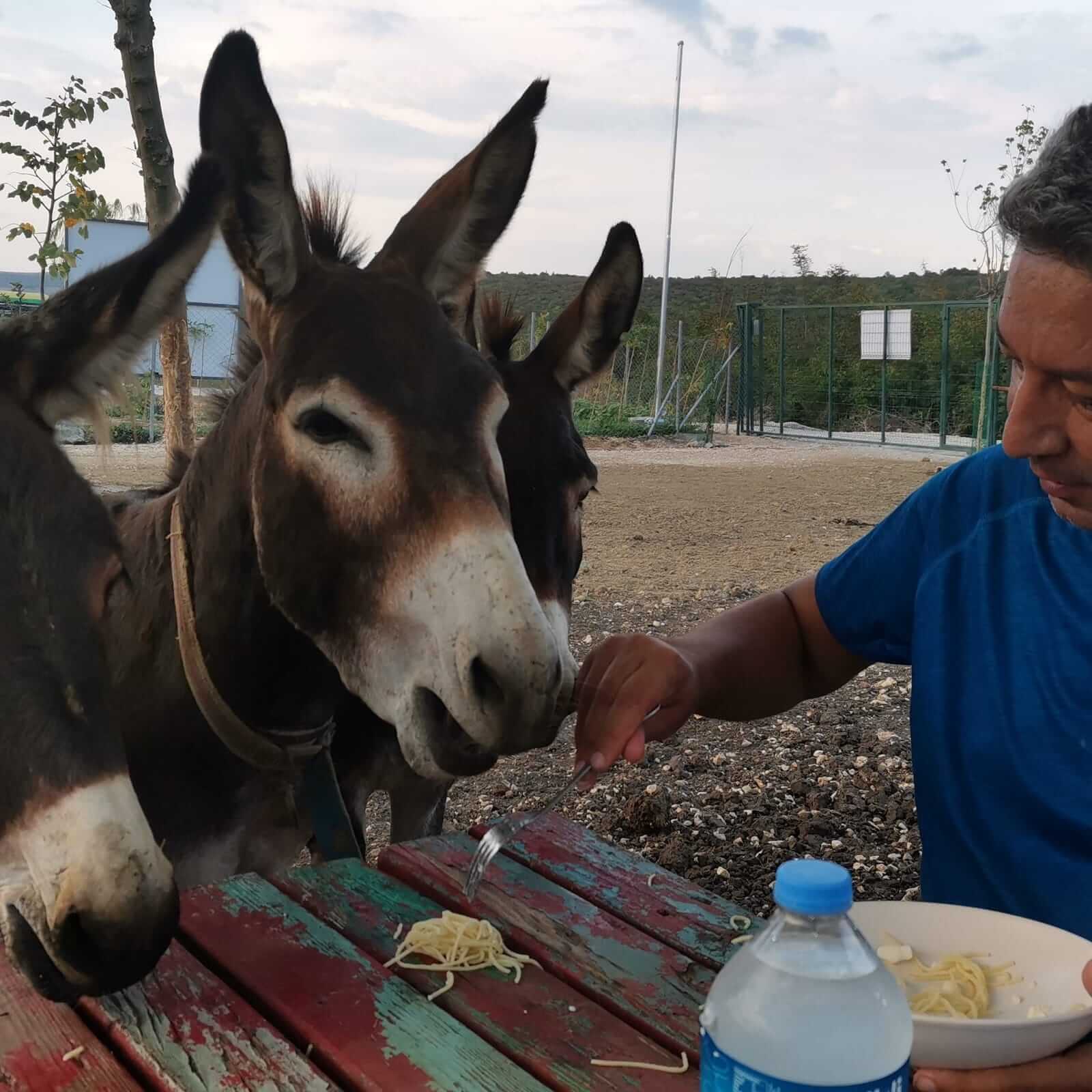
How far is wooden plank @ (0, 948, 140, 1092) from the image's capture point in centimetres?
138

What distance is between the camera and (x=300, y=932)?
1758mm

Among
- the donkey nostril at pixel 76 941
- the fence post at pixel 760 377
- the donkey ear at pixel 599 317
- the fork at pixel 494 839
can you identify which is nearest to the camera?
the donkey nostril at pixel 76 941

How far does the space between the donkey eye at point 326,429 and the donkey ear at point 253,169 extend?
38 cm

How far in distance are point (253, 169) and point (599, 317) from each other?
4.28ft

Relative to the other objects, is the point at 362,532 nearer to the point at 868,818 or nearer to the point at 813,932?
the point at 813,932

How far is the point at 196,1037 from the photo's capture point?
1.47 m

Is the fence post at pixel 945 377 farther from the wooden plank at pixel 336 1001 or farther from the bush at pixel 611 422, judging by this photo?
the wooden plank at pixel 336 1001

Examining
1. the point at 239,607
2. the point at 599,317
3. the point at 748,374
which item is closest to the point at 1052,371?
the point at 239,607

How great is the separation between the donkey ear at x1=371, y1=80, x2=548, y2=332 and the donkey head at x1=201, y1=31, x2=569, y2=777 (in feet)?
0.64

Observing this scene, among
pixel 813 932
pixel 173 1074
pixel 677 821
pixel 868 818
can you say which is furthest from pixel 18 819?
pixel 868 818

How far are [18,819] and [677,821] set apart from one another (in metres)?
2.84

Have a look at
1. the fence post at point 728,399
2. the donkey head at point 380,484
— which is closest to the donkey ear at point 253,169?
the donkey head at point 380,484

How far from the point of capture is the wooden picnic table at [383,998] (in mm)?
1400

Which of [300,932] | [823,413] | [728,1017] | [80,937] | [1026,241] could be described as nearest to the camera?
[728,1017]
